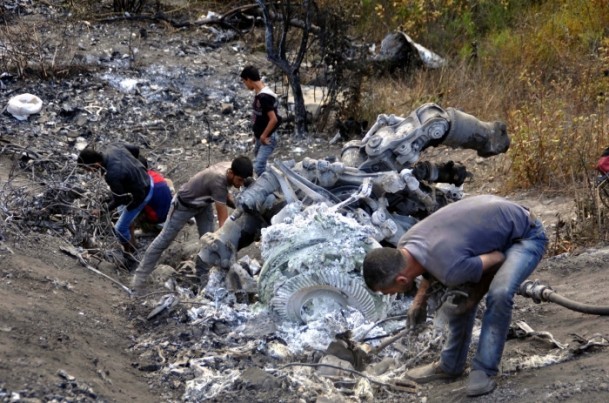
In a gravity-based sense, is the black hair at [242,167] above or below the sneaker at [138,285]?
above

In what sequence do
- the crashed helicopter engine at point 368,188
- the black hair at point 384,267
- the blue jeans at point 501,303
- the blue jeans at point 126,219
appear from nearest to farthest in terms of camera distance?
the black hair at point 384,267 → the blue jeans at point 501,303 → the crashed helicopter engine at point 368,188 → the blue jeans at point 126,219

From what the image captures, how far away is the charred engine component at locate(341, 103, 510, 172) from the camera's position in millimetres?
7375

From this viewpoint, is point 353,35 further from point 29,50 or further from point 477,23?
point 29,50

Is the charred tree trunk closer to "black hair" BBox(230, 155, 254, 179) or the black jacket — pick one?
the black jacket

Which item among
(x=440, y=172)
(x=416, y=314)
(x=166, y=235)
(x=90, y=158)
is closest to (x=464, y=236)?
(x=416, y=314)

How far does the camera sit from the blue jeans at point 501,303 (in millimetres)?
5016

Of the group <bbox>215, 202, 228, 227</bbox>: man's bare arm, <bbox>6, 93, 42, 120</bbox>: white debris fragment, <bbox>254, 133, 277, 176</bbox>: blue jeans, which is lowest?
<bbox>6, 93, 42, 120</bbox>: white debris fragment

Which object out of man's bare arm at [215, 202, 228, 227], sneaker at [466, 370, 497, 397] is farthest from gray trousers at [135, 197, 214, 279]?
sneaker at [466, 370, 497, 397]

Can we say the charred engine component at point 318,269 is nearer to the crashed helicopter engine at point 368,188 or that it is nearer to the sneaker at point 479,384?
the crashed helicopter engine at point 368,188

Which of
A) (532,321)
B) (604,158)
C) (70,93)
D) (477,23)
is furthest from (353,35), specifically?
(532,321)

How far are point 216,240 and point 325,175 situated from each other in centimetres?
100

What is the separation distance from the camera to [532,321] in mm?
6668

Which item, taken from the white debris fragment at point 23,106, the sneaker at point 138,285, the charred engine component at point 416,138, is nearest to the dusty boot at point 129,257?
the sneaker at point 138,285

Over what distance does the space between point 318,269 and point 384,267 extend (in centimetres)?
168
